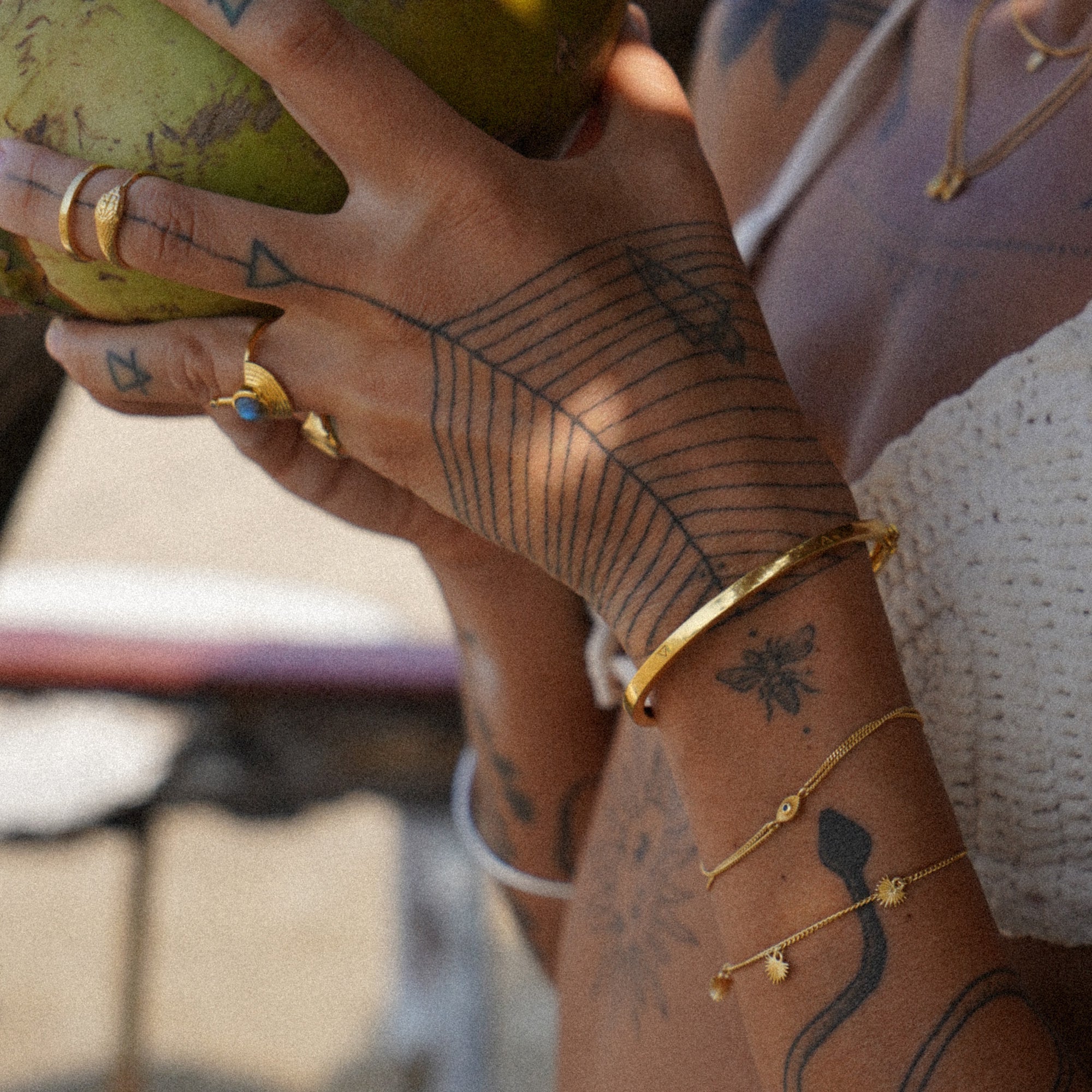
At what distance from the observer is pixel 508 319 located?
29.3 inches

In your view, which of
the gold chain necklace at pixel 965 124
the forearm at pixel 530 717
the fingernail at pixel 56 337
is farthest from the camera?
the forearm at pixel 530 717

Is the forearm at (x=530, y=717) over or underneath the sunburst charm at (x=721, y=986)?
underneath

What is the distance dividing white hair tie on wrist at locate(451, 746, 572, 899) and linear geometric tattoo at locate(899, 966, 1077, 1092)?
0.67 metres

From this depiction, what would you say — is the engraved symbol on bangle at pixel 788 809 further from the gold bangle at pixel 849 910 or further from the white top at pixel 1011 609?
the white top at pixel 1011 609

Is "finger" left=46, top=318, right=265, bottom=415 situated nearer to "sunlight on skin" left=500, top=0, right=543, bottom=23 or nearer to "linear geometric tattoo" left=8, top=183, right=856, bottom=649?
"linear geometric tattoo" left=8, top=183, right=856, bottom=649

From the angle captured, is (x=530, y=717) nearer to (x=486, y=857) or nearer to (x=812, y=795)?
(x=486, y=857)

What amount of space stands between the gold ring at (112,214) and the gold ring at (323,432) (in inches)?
6.3

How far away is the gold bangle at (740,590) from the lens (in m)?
0.72

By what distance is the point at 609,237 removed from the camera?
0.76 m

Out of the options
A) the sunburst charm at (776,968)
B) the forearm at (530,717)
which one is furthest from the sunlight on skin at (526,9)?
the sunburst charm at (776,968)

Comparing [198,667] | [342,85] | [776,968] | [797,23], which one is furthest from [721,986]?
[198,667]

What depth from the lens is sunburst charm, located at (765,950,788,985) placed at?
2.36 ft

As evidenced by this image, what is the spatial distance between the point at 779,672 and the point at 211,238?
1.39 feet

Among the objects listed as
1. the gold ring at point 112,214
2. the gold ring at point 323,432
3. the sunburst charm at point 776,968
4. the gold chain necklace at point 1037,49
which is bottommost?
the sunburst charm at point 776,968
